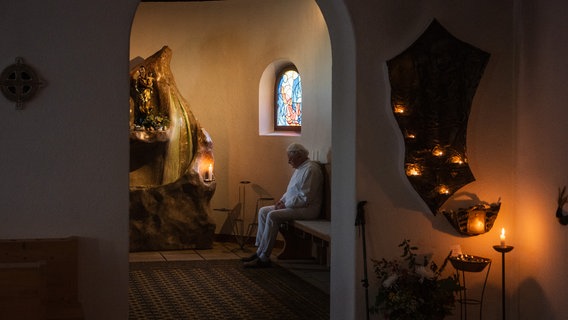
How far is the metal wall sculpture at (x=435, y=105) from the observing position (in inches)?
221

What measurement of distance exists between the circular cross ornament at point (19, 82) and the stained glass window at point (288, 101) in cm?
614

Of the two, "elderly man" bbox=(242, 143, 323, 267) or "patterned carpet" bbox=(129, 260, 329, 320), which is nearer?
"patterned carpet" bbox=(129, 260, 329, 320)

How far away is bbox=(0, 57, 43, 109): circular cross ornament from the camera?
197 inches

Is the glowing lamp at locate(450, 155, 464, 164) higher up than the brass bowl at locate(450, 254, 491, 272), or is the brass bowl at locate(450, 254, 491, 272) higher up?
the glowing lamp at locate(450, 155, 464, 164)

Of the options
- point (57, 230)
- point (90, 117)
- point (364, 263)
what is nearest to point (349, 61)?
point (364, 263)

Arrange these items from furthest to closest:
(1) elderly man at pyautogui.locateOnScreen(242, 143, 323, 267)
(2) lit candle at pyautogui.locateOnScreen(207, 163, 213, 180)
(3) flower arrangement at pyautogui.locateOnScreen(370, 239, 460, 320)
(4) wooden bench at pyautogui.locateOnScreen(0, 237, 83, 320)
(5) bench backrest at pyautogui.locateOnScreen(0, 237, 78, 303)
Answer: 1. (2) lit candle at pyautogui.locateOnScreen(207, 163, 213, 180)
2. (1) elderly man at pyautogui.locateOnScreen(242, 143, 323, 267)
3. (3) flower arrangement at pyautogui.locateOnScreen(370, 239, 460, 320)
4. (5) bench backrest at pyautogui.locateOnScreen(0, 237, 78, 303)
5. (4) wooden bench at pyautogui.locateOnScreen(0, 237, 83, 320)

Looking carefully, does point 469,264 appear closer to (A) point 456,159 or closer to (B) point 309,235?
(A) point 456,159

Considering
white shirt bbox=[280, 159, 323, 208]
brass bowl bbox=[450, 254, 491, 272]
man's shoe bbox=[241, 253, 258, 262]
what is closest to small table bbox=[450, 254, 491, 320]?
brass bowl bbox=[450, 254, 491, 272]

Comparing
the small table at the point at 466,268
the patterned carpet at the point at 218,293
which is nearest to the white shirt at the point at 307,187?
the patterned carpet at the point at 218,293

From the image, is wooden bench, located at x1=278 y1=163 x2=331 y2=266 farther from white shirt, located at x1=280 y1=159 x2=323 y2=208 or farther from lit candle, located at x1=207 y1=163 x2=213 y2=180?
lit candle, located at x1=207 y1=163 x2=213 y2=180

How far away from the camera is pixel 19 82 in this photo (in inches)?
197

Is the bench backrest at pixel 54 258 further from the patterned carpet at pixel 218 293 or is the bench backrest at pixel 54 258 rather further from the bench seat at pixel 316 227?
the bench seat at pixel 316 227

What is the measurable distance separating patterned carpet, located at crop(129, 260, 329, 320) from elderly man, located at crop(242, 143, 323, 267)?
0.21m

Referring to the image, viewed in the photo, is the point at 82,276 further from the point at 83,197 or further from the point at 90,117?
the point at 90,117
